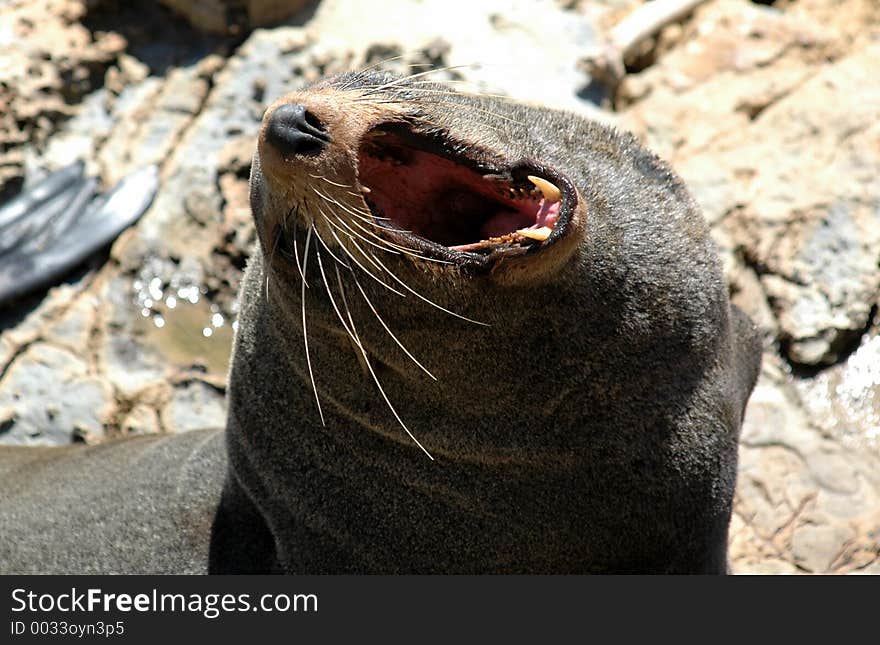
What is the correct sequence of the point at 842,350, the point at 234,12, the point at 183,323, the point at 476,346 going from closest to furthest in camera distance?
the point at 476,346 → the point at 842,350 → the point at 183,323 → the point at 234,12

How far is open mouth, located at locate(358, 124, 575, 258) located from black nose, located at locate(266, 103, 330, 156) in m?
0.17

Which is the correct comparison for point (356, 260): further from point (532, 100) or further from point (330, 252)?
point (532, 100)

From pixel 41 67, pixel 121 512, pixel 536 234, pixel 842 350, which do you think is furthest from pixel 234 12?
pixel 536 234

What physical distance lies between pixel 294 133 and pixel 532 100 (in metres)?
3.56

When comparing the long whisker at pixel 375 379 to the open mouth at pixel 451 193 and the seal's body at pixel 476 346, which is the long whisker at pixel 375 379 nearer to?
the seal's body at pixel 476 346

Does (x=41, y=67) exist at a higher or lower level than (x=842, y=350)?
lower

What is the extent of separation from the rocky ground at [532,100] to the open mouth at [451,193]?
1.37 m

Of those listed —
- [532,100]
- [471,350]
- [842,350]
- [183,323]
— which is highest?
[471,350]

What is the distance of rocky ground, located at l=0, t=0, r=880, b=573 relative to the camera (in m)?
4.77

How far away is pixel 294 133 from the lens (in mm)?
2869

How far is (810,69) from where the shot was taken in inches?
233

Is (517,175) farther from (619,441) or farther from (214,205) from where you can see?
(214,205)

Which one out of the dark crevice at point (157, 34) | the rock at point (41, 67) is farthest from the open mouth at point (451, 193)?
the dark crevice at point (157, 34)

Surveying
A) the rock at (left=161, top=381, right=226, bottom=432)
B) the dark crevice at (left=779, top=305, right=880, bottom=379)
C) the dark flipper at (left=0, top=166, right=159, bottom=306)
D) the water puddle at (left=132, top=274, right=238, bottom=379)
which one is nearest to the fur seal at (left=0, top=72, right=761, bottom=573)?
the dark crevice at (left=779, top=305, right=880, bottom=379)
